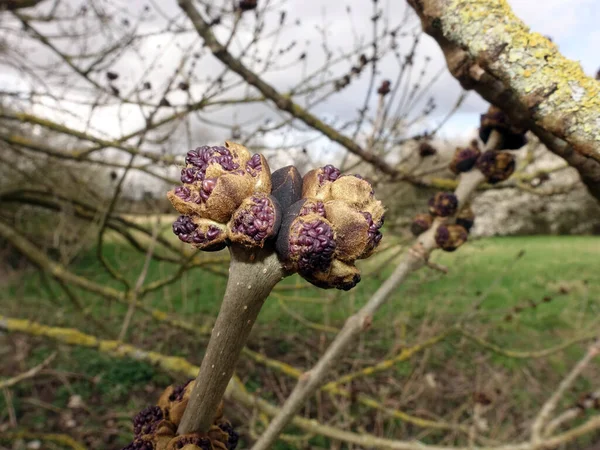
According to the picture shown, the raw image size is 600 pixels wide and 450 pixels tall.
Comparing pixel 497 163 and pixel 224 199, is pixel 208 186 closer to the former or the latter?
pixel 224 199

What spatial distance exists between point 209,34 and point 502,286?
10118mm

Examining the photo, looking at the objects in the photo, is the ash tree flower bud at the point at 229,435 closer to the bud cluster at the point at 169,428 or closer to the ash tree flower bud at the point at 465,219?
the bud cluster at the point at 169,428

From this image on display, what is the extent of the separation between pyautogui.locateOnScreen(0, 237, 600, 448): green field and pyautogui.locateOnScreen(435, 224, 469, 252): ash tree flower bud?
2.40 meters

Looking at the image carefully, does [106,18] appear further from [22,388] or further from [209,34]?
[22,388]

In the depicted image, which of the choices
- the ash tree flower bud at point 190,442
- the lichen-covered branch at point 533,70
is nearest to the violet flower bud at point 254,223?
the ash tree flower bud at point 190,442

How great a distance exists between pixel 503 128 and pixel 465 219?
0.31 m

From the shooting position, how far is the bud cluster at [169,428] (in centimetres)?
83

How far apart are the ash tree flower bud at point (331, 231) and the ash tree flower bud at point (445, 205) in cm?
92

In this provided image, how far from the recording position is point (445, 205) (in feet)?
5.13

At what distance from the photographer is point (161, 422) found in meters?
0.87

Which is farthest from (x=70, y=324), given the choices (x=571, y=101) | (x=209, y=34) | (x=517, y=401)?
(x=571, y=101)

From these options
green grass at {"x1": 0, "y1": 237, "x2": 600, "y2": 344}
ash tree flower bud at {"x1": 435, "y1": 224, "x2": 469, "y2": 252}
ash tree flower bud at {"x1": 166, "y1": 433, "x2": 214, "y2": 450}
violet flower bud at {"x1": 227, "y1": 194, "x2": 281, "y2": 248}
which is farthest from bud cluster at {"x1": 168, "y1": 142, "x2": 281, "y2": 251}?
green grass at {"x1": 0, "y1": 237, "x2": 600, "y2": 344}

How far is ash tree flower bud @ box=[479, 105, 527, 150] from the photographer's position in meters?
1.43

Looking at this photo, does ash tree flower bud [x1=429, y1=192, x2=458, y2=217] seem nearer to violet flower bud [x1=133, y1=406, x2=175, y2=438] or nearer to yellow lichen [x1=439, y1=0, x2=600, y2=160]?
yellow lichen [x1=439, y1=0, x2=600, y2=160]
